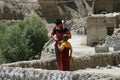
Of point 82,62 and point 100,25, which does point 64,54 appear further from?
point 100,25

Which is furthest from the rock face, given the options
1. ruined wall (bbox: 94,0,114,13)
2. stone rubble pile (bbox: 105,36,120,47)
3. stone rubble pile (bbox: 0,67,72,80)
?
stone rubble pile (bbox: 0,67,72,80)

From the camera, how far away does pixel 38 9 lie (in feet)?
164

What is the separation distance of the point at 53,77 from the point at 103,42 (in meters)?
18.9

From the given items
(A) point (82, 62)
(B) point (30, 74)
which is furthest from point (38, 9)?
(B) point (30, 74)

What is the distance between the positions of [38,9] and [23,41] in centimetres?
2032

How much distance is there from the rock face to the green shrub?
14372 millimetres

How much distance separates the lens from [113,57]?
13180 mm

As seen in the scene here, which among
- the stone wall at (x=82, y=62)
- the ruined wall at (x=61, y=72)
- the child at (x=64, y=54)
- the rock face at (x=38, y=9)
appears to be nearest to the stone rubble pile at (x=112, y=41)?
the stone wall at (x=82, y=62)

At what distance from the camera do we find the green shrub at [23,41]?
93.2 feet

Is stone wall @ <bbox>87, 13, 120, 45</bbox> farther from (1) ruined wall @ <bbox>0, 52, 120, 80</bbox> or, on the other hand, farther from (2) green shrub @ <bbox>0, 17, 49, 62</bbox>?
(1) ruined wall @ <bbox>0, 52, 120, 80</bbox>

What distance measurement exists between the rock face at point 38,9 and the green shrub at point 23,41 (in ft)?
47.2

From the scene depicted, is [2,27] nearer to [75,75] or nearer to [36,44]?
[36,44]

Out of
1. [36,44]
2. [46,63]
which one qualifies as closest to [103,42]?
[36,44]

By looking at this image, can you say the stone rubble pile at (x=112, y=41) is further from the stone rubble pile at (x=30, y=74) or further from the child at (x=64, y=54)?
the stone rubble pile at (x=30, y=74)
